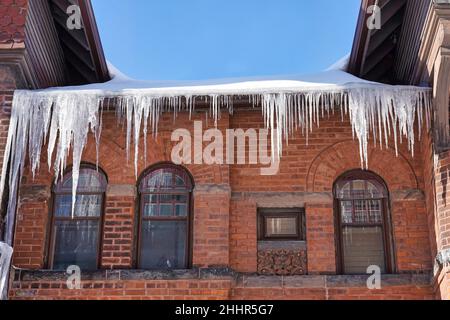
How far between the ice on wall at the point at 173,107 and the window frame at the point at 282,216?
2.92 feet

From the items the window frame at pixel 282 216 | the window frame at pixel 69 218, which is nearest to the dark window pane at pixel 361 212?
the window frame at pixel 282 216

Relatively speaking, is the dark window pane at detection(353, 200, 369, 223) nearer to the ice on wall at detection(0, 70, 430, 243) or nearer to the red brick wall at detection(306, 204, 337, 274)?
the red brick wall at detection(306, 204, 337, 274)

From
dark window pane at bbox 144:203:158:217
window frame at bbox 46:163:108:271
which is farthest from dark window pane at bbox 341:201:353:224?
window frame at bbox 46:163:108:271

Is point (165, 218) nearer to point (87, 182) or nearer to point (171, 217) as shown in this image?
point (171, 217)

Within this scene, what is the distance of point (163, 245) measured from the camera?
11281mm

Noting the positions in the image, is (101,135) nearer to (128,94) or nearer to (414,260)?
(128,94)

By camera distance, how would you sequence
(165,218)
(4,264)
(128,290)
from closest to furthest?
1. (4,264)
2. (128,290)
3. (165,218)

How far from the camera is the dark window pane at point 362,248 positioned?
11211mm

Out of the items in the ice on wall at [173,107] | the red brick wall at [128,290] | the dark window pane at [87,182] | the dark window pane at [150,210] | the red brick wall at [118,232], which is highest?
the ice on wall at [173,107]

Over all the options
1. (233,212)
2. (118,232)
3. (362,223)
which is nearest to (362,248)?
(362,223)

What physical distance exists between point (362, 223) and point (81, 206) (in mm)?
4036

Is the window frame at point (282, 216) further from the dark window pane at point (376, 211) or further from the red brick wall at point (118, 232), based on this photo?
the red brick wall at point (118, 232)

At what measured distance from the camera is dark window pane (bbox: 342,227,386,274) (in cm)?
1121

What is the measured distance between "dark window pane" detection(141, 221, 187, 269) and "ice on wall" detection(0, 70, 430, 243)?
1.03m
